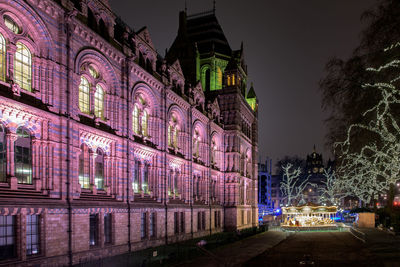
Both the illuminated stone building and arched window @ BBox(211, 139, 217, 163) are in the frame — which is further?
arched window @ BBox(211, 139, 217, 163)

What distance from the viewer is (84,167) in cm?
2214

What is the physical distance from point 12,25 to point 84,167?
863 cm

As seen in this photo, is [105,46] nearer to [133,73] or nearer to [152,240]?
[133,73]

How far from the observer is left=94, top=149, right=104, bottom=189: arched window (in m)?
23.6

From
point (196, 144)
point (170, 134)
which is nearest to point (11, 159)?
point (170, 134)

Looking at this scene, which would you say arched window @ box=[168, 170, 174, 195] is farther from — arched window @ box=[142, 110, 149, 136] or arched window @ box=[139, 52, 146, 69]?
arched window @ box=[139, 52, 146, 69]

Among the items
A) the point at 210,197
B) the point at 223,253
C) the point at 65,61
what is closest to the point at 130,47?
the point at 65,61

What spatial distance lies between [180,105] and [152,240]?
1380 cm

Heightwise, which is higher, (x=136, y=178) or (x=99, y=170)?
(x=99, y=170)

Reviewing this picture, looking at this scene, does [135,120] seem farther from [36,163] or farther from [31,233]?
[31,233]

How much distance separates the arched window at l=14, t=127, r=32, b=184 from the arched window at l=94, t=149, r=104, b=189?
5.75 m

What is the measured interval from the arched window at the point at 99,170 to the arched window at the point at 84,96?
2897mm

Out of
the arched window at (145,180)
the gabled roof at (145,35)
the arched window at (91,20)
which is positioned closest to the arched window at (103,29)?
the arched window at (91,20)

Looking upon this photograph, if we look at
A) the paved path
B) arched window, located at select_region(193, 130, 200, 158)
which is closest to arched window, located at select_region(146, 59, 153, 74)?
arched window, located at select_region(193, 130, 200, 158)
